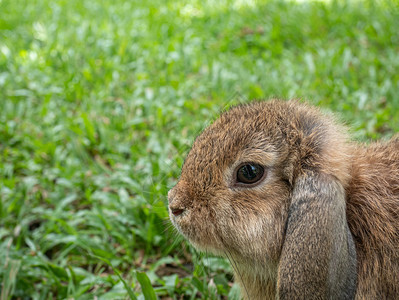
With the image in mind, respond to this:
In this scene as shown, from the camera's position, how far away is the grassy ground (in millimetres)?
3594

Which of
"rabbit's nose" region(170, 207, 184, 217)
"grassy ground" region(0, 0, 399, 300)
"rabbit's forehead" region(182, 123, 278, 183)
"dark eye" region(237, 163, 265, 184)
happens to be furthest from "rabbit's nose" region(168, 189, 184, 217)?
"grassy ground" region(0, 0, 399, 300)

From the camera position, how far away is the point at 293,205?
2.28 meters

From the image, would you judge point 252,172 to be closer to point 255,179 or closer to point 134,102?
point 255,179

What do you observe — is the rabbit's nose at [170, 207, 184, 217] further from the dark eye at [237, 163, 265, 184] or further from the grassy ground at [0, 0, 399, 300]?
the grassy ground at [0, 0, 399, 300]

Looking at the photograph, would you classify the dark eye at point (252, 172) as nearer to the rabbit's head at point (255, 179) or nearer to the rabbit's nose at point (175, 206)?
the rabbit's head at point (255, 179)

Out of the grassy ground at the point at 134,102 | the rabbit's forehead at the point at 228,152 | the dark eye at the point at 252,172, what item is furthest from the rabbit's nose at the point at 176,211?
the grassy ground at the point at 134,102

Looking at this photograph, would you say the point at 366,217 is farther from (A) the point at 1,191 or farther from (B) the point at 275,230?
(A) the point at 1,191

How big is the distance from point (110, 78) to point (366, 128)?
295 cm

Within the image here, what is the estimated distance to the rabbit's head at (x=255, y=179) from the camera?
95.2 inches

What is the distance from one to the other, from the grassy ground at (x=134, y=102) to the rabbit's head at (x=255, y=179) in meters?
0.72

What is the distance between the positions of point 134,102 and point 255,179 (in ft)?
10.1

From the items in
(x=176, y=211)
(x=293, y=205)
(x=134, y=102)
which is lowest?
(x=176, y=211)

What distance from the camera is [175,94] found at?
5445 millimetres

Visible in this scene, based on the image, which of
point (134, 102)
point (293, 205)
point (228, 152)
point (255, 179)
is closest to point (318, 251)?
point (293, 205)
